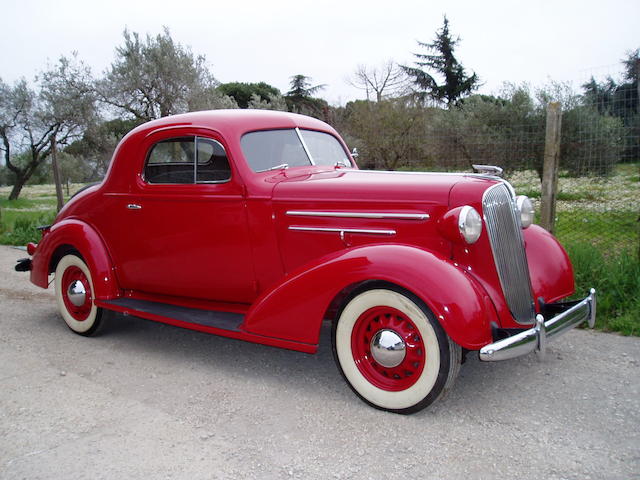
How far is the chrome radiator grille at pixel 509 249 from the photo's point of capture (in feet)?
9.97

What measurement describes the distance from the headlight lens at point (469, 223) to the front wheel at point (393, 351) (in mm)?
456

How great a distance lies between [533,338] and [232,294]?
2.06m

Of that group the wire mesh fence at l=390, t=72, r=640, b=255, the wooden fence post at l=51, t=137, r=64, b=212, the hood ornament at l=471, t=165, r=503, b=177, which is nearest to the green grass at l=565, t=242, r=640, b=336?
the wire mesh fence at l=390, t=72, r=640, b=255

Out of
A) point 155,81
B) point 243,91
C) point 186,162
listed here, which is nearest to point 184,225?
point 186,162

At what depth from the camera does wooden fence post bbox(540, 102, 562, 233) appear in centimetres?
514

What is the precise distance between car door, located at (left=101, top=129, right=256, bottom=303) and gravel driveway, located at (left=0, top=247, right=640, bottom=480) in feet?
1.91

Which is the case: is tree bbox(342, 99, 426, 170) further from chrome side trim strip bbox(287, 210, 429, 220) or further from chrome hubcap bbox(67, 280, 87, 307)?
chrome side trim strip bbox(287, 210, 429, 220)

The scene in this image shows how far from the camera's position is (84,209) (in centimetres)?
458

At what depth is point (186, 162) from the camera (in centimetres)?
402

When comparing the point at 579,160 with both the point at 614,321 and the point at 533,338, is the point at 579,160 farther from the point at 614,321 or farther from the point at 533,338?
the point at 533,338

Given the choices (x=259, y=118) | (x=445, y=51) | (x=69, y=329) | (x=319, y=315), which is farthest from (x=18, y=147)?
(x=445, y=51)

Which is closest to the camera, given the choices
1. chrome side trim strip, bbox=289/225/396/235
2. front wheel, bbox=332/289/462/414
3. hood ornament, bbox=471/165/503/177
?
front wheel, bbox=332/289/462/414

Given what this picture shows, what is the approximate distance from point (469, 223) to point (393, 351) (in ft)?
2.71

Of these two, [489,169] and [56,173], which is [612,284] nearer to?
[489,169]
